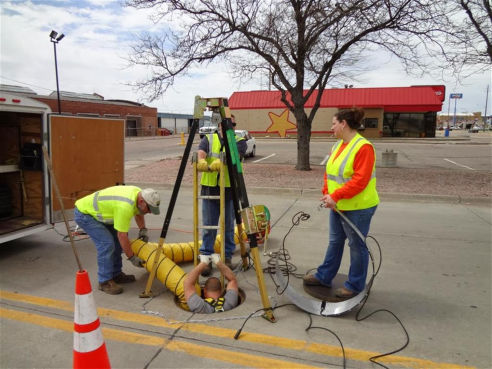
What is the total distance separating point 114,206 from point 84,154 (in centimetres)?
249

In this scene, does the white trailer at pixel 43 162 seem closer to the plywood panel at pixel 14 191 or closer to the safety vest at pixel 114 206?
the plywood panel at pixel 14 191

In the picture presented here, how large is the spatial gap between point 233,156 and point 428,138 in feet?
111

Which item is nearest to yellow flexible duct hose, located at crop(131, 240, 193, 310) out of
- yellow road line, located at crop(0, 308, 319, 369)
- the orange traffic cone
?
yellow road line, located at crop(0, 308, 319, 369)

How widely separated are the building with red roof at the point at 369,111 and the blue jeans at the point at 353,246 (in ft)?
94.6

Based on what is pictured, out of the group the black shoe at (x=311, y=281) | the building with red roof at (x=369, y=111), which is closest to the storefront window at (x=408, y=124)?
the building with red roof at (x=369, y=111)

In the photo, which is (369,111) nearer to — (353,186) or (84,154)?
(84,154)

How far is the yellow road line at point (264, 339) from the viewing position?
2.79 m

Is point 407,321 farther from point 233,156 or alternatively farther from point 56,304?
point 56,304

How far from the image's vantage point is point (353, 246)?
3.56m

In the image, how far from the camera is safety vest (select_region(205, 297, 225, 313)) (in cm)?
361

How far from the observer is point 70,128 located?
5.59 metres

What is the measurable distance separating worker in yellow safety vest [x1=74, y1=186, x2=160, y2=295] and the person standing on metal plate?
1.80 metres

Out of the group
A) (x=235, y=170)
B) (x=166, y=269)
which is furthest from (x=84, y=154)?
(x=235, y=170)

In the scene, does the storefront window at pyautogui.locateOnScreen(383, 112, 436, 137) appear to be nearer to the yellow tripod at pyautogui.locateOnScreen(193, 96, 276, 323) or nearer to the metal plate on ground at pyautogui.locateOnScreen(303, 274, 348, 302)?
the metal plate on ground at pyautogui.locateOnScreen(303, 274, 348, 302)
